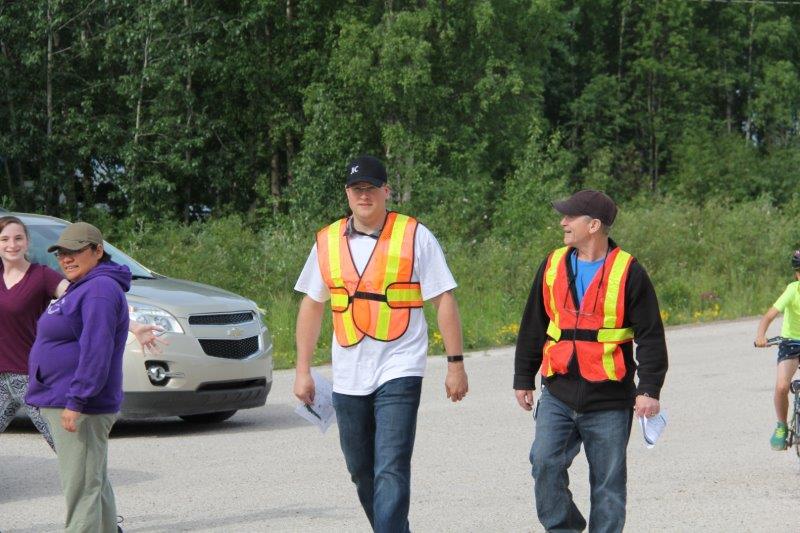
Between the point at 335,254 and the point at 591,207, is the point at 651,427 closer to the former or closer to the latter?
the point at 591,207

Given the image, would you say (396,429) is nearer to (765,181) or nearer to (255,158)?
(255,158)

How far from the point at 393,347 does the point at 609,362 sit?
3.05 ft

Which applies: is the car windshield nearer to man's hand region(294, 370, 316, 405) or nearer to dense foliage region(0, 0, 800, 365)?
man's hand region(294, 370, 316, 405)

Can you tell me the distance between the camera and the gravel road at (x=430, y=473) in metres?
8.36

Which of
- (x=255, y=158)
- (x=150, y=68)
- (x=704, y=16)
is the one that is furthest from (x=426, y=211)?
(x=704, y=16)

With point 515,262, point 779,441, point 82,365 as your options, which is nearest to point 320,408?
point 82,365

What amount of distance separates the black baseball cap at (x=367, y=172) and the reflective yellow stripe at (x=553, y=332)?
97cm

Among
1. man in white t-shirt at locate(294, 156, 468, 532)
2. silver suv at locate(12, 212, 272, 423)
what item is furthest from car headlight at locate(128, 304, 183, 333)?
man in white t-shirt at locate(294, 156, 468, 532)

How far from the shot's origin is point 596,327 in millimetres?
6422

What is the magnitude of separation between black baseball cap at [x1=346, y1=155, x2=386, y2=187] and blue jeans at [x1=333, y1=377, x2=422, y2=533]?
878 millimetres

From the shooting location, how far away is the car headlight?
12.0m

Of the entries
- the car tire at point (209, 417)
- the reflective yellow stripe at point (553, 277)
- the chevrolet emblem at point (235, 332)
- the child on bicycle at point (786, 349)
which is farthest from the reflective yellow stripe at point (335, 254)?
the car tire at point (209, 417)

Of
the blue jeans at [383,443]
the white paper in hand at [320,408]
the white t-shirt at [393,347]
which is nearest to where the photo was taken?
the blue jeans at [383,443]

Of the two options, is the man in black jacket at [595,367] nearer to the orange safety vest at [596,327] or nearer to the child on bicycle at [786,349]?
the orange safety vest at [596,327]
